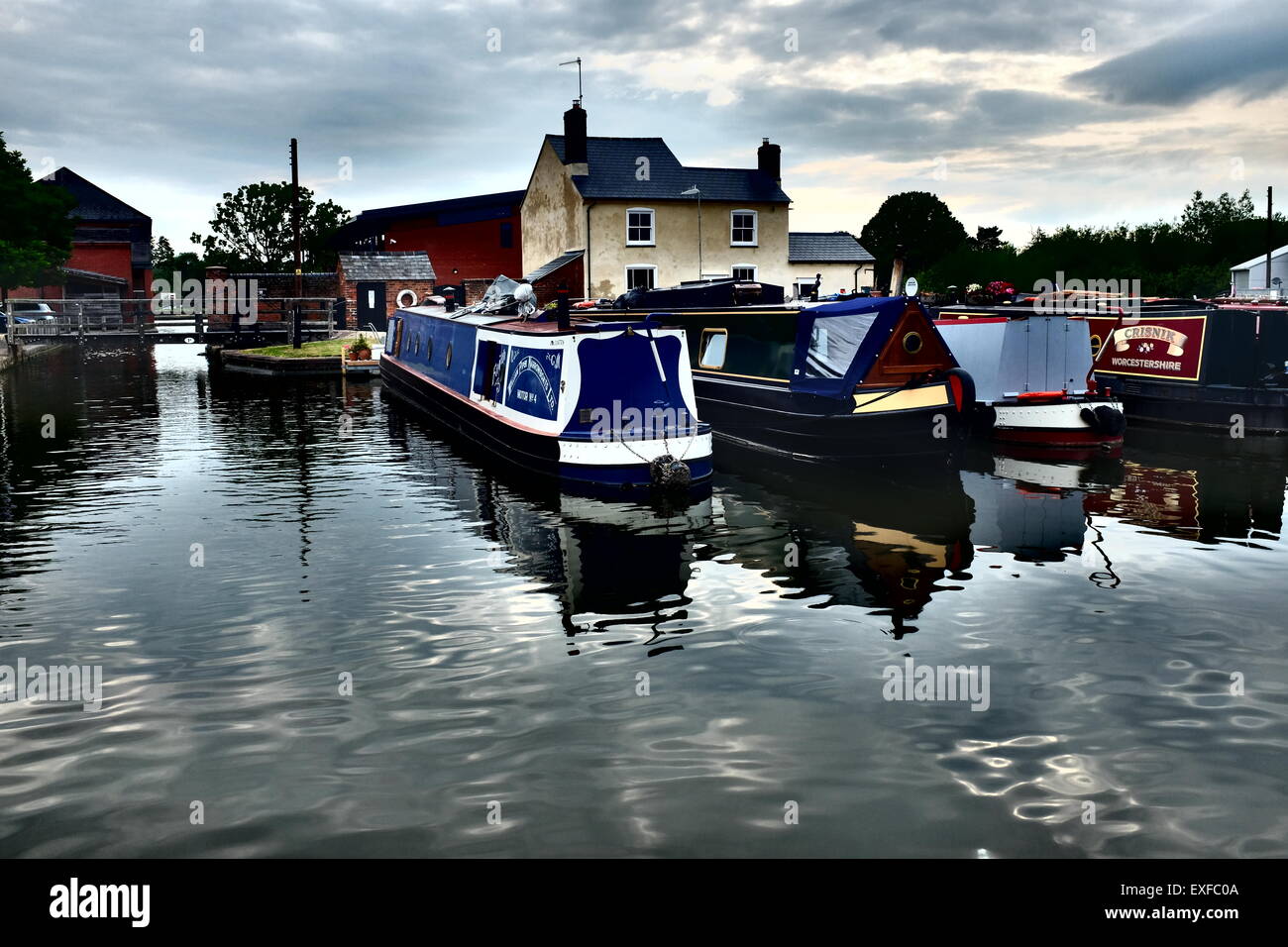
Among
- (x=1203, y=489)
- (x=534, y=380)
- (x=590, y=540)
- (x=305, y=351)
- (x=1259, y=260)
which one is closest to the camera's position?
(x=590, y=540)

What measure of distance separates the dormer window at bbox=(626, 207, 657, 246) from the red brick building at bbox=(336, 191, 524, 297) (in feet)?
31.8

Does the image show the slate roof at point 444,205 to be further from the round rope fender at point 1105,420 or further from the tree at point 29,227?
the round rope fender at point 1105,420

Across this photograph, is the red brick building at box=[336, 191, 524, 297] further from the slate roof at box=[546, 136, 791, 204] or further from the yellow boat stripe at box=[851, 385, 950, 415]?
the yellow boat stripe at box=[851, 385, 950, 415]

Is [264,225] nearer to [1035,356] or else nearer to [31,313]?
[31,313]

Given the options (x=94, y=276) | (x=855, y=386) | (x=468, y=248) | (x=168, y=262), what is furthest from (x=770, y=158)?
(x=168, y=262)

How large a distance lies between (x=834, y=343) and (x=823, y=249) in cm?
3063

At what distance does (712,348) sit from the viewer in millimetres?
20141

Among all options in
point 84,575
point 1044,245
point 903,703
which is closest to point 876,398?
point 903,703

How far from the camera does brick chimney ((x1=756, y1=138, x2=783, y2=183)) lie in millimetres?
40469

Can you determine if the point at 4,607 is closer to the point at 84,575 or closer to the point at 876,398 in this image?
the point at 84,575

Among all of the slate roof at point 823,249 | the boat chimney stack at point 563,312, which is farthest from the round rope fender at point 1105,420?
the slate roof at point 823,249

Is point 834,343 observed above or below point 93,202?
below

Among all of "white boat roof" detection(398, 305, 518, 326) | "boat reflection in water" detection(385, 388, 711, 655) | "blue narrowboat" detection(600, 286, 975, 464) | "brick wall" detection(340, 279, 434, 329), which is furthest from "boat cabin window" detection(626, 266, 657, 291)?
"boat reflection in water" detection(385, 388, 711, 655)
